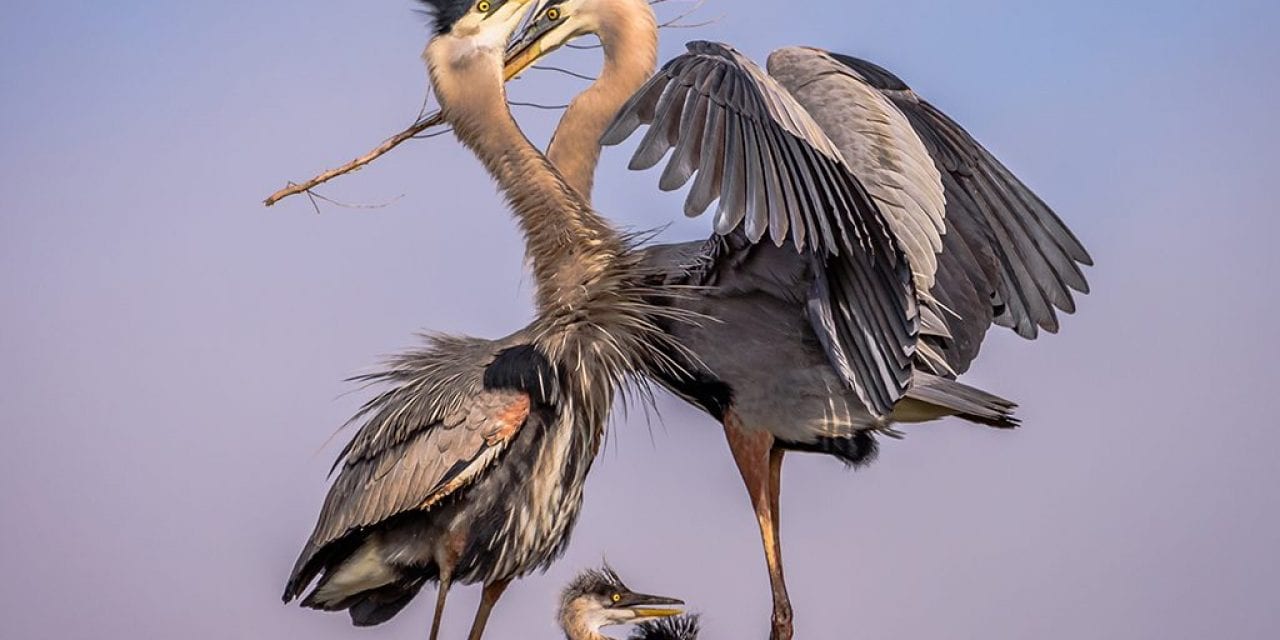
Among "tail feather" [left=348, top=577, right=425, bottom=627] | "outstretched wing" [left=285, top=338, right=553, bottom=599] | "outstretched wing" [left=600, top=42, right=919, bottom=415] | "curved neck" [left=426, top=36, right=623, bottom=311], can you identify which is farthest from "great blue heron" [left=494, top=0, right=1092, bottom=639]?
"tail feather" [left=348, top=577, right=425, bottom=627]

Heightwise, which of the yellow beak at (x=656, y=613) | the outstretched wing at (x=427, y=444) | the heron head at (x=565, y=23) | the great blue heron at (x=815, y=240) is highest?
the heron head at (x=565, y=23)

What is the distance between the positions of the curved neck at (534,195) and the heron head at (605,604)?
1659mm

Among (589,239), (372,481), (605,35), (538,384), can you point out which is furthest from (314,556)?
(605,35)

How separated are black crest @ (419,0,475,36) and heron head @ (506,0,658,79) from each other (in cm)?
40

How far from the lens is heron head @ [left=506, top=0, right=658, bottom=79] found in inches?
230

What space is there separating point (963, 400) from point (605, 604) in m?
1.93

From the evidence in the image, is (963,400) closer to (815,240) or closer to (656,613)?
(815,240)

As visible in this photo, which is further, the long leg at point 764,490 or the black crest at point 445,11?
the black crest at point 445,11

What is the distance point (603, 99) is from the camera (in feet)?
18.8

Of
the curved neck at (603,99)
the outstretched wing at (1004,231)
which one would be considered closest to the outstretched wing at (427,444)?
the curved neck at (603,99)

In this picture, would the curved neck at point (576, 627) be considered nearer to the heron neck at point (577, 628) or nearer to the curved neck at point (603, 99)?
the heron neck at point (577, 628)

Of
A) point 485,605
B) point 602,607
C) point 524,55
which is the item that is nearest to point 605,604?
point 602,607

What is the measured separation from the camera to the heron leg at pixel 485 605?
18.1ft

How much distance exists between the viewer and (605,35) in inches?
230
